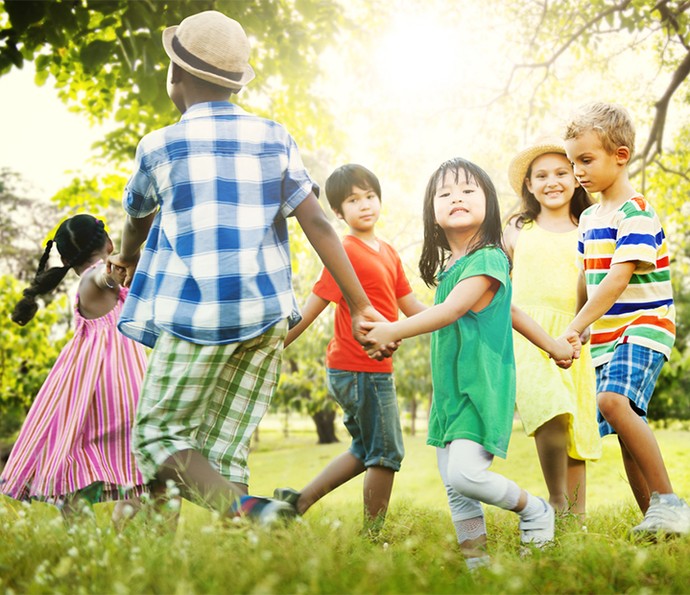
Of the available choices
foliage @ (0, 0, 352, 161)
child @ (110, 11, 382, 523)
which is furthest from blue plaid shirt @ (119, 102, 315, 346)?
foliage @ (0, 0, 352, 161)

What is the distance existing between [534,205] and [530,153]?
32cm

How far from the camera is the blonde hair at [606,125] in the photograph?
11.7 ft

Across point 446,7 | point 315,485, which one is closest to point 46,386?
point 315,485

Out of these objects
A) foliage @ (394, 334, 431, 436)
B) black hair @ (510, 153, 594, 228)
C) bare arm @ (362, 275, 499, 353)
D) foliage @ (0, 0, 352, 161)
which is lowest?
foliage @ (394, 334, 431, 436)

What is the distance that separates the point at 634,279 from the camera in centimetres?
354

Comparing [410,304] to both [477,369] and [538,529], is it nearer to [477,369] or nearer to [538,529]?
[477,369]

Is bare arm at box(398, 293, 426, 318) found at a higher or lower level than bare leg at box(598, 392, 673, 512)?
higher

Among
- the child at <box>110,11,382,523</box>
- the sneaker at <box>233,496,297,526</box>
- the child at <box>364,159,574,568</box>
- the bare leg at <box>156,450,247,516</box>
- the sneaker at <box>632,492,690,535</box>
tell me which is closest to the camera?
the sneaker at <box>233,496,297,526</box>

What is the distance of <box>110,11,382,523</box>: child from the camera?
9.11ft

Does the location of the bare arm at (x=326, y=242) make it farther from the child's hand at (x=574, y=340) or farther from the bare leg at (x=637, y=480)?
the bare leg at (x=637, y=480)

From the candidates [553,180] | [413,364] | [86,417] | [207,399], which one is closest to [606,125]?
[553,180]

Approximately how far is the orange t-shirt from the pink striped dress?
1.08m

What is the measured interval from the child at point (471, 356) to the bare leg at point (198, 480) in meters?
0.87

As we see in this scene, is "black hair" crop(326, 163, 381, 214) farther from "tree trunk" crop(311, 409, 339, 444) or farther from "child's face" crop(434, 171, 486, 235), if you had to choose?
"tree trunk" crop(311, 409, 339, 444)
